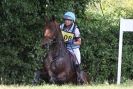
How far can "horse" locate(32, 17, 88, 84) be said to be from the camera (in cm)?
1270

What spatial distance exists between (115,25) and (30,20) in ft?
10.6

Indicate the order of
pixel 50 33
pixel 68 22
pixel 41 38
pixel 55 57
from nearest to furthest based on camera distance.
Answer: pixel 50 33, pixel 55 57, pixel 68 22, pixel 41 38

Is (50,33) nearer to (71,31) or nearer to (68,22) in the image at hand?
(68,22)

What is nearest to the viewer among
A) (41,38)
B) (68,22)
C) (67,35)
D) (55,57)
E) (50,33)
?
(50,33)

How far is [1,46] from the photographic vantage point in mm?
16969

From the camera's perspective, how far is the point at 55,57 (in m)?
12.8

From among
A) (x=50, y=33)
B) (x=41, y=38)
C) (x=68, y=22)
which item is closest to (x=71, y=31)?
(x=68, y=22)

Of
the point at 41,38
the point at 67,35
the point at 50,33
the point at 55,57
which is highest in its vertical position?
the point at 50,33

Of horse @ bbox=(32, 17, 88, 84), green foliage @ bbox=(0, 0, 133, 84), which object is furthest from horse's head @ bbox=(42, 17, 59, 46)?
green foliage @ bbox=(0, 0, 133, 84)

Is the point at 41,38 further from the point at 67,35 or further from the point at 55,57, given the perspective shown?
the point at 55,57

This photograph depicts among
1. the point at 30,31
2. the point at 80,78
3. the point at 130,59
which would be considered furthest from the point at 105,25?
the point at 80,78

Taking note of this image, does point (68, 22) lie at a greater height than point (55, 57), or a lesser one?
greater

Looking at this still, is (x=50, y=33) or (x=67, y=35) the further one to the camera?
(x=67, y=35)

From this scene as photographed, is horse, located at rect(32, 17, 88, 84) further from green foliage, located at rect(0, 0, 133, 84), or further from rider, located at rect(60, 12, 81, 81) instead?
green foliage, located at rect(0, 0, 133, 84)
